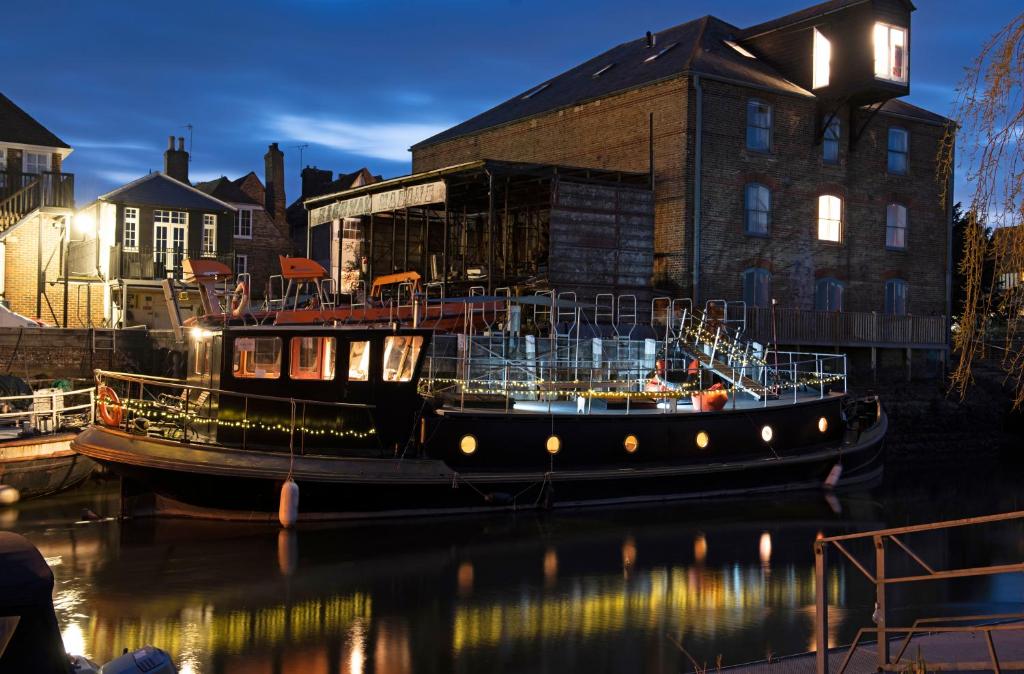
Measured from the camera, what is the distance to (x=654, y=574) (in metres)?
14.4

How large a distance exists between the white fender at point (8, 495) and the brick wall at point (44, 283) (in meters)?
16.7

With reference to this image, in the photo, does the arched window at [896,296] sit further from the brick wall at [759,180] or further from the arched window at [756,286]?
the arched window at [756,286]

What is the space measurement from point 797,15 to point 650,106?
6.08 metres

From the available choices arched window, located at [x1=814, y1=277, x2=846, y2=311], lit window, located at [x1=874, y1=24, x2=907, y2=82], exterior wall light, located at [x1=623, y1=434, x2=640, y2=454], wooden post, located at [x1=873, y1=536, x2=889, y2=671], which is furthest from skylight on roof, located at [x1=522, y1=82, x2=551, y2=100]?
wooden post, located at [x1=873, y1=536, x2=889, y2=671]

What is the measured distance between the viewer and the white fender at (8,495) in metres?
18.2

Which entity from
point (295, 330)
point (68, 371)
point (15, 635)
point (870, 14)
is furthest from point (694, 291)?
point (15, 635)

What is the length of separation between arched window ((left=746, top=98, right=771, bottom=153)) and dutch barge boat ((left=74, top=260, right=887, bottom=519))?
11.2m

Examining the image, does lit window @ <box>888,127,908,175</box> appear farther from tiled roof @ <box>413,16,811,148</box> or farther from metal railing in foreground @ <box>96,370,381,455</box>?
metal railing in foreground @ <box>96,370,381,455</box>

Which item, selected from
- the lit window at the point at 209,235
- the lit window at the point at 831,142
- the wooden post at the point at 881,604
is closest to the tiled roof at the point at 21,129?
the lit window at the point at 209,235

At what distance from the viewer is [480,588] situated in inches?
527

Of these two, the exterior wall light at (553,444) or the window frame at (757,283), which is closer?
the exterior wall light at (553,444)

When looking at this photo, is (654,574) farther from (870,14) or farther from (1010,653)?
(870,14)

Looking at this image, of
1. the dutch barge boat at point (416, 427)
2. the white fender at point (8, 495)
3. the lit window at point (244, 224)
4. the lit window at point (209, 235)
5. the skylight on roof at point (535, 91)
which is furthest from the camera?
the lit window at point (244, 224)

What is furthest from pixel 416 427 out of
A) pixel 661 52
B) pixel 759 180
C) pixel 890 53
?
pixel 890 53
